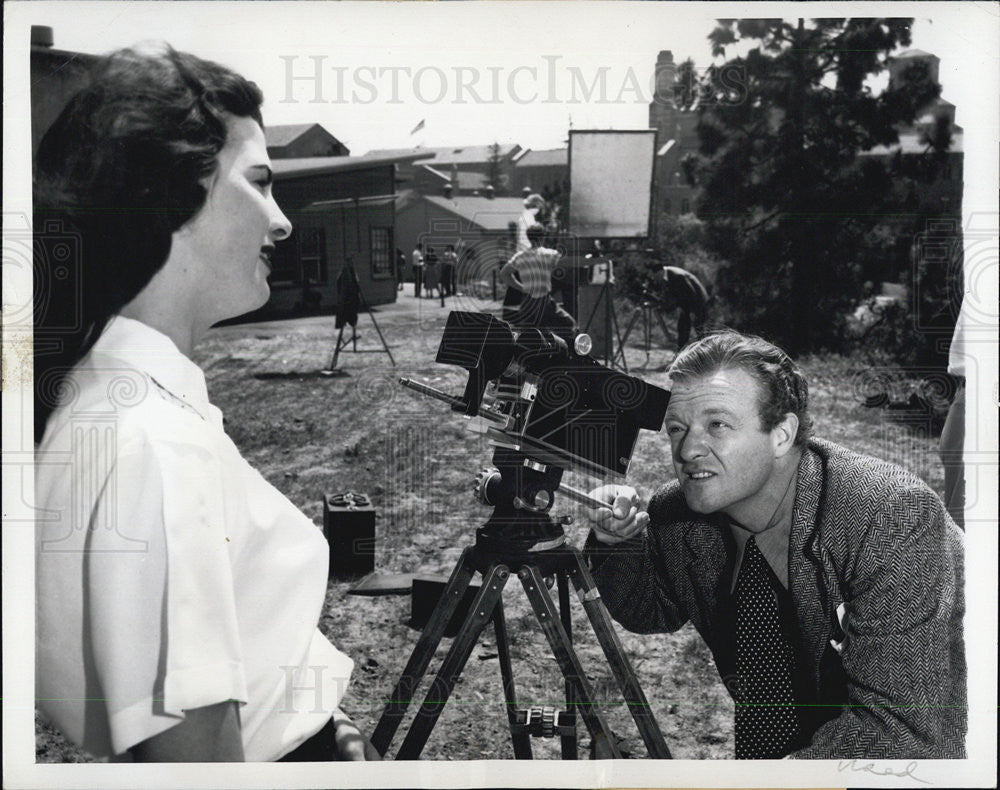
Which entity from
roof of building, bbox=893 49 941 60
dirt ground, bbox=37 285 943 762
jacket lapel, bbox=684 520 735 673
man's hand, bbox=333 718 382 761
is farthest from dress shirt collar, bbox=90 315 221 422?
roof of building, bbox=893 49 941 60

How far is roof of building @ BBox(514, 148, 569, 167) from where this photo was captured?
9.76 ft

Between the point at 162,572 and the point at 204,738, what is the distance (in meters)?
0.45

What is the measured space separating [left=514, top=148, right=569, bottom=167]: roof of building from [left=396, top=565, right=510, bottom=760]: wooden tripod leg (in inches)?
49.6

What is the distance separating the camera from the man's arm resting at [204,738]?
2248 millimetres

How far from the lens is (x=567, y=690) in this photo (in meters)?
2.86

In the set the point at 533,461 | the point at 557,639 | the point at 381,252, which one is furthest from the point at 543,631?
the point at 381,252

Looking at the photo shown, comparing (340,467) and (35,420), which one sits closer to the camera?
(35,420)

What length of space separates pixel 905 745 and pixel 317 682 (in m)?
1.68

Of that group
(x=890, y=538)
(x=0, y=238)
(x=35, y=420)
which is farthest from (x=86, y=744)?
(x=890, y=538)

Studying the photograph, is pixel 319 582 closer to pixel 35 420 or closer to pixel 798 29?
pixel 35 420

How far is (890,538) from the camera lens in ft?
8.30
